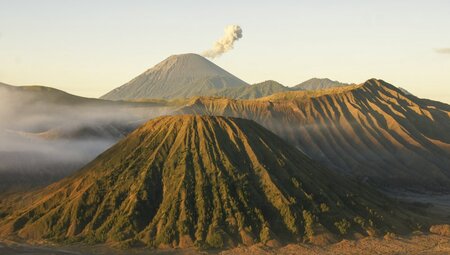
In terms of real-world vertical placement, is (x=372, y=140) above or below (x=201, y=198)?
above

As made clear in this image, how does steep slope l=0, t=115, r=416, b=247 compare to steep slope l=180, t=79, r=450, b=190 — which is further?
steep slope l=180, t=79, r=450, b=190

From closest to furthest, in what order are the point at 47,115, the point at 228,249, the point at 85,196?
the point at 228,249, the point at 85,196, the point at 47,115

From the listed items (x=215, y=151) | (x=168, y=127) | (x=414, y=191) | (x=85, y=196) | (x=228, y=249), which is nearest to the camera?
(x=228, y=249)

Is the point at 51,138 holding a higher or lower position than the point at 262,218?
higher

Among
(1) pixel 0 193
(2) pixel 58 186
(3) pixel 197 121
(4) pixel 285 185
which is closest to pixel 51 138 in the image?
(1) pixel 0 193

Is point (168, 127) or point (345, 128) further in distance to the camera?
point (345, 128)

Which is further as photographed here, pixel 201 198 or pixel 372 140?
pixel 372 140

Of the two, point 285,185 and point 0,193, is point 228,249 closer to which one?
point 285,185

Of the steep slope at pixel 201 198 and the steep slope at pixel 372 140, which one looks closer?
the steep slope at pixel 201 198
